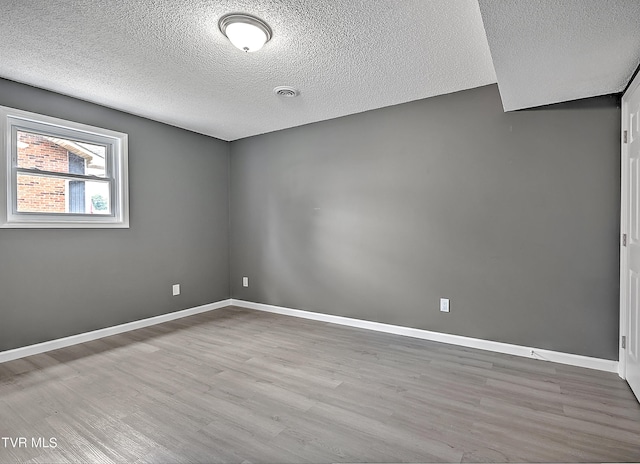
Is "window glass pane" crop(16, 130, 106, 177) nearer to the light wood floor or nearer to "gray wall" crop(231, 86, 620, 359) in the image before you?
the light wood floor

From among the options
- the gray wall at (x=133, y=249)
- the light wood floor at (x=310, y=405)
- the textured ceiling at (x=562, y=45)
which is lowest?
the light wood floor at (x=310, y=405)

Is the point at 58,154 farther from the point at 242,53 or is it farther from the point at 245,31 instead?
the point at 245,31

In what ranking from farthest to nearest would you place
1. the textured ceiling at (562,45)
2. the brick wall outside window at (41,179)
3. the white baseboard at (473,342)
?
1. the brick wall outside window at (41,179)
2. the white baseboard at (473,342)
3. the textured ceiling at (562,45)

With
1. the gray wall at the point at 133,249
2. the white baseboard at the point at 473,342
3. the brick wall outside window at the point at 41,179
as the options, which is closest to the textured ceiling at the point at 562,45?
the white baseboard at the point at 473,342

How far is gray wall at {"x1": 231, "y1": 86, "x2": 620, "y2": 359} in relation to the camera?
2648 mm

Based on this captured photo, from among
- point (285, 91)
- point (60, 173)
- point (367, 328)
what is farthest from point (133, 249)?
point (367, 328)

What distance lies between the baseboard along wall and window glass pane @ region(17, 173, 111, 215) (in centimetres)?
120

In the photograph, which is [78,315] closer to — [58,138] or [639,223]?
[58,138]

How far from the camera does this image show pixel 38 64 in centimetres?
256

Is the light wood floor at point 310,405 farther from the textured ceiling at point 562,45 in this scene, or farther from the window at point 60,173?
the textured ceiling at point 562,45

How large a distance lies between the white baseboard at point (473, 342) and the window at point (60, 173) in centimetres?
234

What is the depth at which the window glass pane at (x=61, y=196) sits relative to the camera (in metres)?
2.98

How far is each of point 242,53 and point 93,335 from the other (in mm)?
2998

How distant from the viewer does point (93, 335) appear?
3357 millimetres
